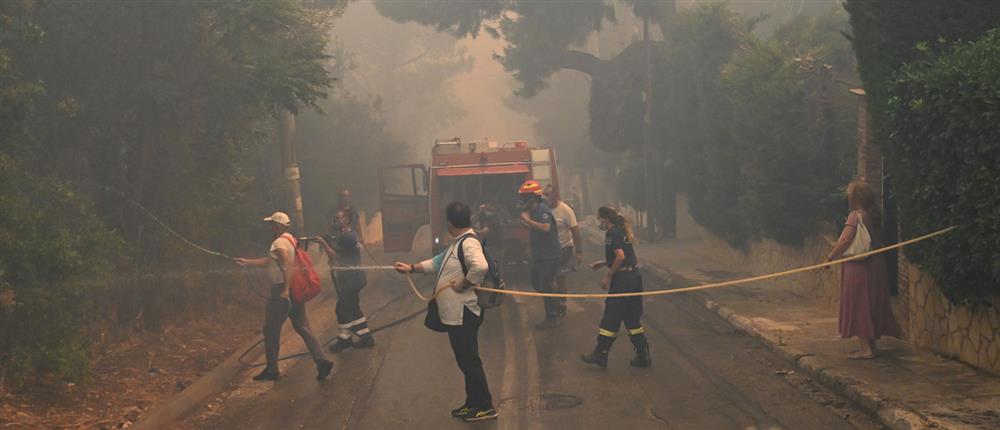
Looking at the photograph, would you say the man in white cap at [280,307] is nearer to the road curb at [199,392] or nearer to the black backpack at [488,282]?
the road curb at [199,392]

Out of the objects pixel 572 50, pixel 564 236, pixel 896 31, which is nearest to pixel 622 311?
pixel 896 31

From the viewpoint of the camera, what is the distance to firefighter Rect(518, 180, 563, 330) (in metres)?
13.7

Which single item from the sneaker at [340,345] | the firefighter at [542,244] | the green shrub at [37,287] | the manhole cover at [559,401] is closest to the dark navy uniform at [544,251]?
the firefighter at [542,244]

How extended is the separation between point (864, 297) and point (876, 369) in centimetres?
81

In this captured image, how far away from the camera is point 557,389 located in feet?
31.9

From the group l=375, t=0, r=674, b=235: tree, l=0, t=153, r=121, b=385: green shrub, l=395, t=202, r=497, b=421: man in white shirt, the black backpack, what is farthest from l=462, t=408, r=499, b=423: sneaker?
l=375, t=0, r=674, b=235: tree

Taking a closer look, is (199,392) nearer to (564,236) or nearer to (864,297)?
(864,297)

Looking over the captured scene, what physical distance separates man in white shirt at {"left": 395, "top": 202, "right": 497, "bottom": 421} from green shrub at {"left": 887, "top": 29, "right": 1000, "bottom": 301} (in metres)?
4.09

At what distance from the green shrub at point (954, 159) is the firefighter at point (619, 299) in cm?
282

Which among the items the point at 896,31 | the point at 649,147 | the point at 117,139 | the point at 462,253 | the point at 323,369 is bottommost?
the point at 323,369

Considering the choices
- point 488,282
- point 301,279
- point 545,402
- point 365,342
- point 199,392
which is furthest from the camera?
point 365,342

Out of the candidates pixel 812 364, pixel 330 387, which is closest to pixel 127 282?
pixel 330 387

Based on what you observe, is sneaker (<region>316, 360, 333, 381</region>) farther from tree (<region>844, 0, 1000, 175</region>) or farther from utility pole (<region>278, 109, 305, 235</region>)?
utility pole (<region>278, 109, 305, 235</region>)

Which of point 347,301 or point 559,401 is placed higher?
point 347,301
